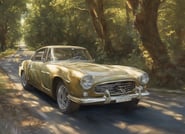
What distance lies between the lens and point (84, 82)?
6684 mm

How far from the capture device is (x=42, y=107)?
26.9ft

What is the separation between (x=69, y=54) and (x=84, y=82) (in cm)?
241

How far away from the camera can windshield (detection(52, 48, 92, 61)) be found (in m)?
8.73

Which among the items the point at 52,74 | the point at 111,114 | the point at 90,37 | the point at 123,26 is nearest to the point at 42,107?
the point at 52,74

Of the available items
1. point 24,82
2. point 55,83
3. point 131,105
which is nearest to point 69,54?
point 55,83

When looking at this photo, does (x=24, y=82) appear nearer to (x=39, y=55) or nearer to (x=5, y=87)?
(x=5, y=87)

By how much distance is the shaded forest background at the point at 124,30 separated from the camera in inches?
443

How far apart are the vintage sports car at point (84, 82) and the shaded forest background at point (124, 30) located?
353 centimetres

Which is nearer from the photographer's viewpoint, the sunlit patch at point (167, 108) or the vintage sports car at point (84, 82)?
the vintage sports car at point (84, 82)

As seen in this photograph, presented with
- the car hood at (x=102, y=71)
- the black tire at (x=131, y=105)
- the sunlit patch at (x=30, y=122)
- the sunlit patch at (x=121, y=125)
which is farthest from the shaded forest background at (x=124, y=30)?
the sunlit patch at (x=30, y=122)

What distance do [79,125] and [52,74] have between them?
1.89m

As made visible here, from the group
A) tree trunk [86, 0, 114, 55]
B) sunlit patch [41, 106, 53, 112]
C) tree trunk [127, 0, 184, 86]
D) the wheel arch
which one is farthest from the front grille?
tree trunk [86, 0, 114, 55]

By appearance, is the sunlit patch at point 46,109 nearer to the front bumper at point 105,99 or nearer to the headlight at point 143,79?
the front bumper at point 105,99

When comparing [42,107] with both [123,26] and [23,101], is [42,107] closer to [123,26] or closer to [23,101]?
[23,101]
